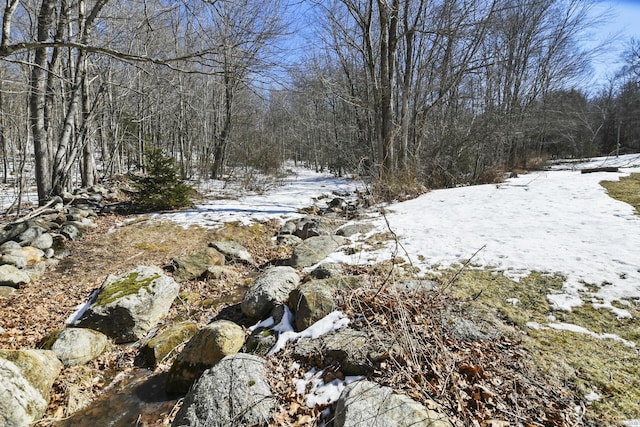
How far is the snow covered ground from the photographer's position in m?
3.60

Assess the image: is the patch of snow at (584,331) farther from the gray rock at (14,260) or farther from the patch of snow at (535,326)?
the gray rock at (14,260)

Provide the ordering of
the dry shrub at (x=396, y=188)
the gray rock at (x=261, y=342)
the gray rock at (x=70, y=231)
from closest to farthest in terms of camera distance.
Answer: the gray rock at (x=261, y=342)
the gray rock at (x=70, y=231)
the dry shrub at (x=396, y=188)

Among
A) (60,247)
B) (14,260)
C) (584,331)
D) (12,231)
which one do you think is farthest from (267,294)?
(12,231)

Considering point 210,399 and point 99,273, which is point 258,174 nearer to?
point 99,273

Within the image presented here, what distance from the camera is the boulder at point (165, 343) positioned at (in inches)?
145

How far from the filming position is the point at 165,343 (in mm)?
3785

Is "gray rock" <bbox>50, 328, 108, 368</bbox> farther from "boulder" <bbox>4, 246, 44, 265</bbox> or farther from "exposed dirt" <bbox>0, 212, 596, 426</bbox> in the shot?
"boulder" <bbox>4, 246, 44, 265</bbox>

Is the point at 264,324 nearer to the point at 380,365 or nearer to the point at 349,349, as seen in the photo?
the point at 349,349

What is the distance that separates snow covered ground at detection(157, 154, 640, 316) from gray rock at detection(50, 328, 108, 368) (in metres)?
3.58

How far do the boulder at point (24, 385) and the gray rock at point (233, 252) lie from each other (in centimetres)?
333

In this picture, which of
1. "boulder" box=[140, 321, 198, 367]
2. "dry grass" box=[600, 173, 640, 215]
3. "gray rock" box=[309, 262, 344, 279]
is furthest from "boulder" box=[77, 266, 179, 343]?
"dry grass" box=[600, 173, 640, 215]

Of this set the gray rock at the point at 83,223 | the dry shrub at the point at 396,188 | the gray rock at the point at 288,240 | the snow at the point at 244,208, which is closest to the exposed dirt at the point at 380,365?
the gray rock at the point at 83,223

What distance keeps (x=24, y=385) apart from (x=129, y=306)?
53.8 inches

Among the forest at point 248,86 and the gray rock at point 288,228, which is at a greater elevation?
the forest at point 248,86
